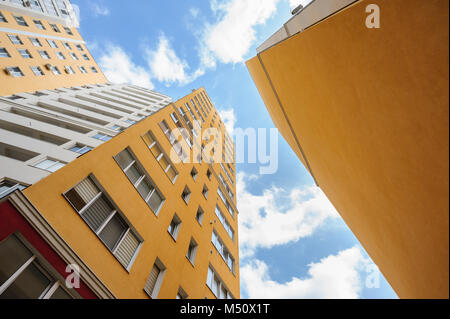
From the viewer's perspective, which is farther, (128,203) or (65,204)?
(128,203)

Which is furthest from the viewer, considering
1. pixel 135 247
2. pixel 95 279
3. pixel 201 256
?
pixel 201 256

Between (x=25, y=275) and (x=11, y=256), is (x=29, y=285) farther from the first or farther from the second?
(x=11, y=256)

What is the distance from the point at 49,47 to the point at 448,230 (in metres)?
42.5

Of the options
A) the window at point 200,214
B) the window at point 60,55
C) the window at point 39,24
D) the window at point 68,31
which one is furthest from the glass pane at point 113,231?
the window at point 68,31

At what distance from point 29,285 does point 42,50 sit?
35.4m

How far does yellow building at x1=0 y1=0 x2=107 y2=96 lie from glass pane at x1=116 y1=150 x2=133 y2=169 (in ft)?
57.7

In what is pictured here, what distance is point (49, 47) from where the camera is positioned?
29.9m

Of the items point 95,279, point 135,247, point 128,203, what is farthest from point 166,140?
point 95,279

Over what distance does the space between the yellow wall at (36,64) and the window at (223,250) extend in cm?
2164

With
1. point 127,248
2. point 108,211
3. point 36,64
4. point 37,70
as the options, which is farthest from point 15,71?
point 127,248

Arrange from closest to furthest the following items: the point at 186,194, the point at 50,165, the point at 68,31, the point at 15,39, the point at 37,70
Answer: the point at 50,165 < the point at 186,194 < the point at 15,39 < the point at 37,70 < the point at 68,31

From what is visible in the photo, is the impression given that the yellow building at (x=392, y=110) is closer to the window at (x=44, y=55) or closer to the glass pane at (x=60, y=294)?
the glass pane at (x=60, y=294)

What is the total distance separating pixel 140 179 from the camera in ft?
32.4
